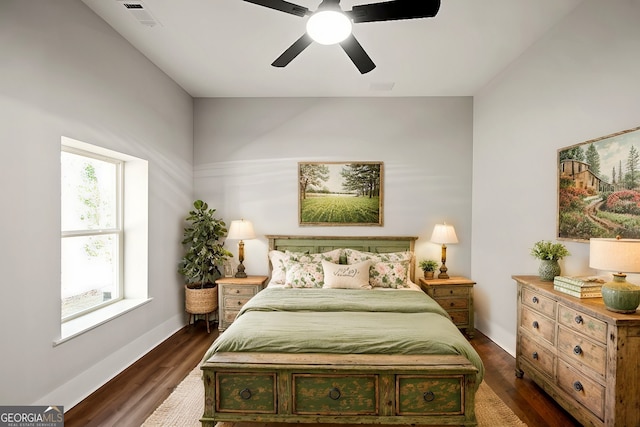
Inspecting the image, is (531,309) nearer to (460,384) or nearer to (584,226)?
(584,226)

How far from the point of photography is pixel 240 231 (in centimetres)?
413

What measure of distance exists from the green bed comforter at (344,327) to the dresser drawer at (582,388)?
633mm

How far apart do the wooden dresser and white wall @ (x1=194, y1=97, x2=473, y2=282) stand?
172 centimetres

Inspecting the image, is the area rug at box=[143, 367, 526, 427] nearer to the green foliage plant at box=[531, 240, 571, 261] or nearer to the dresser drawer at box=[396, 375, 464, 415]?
the dresser drawer at box=[396, 375, 464, 415]

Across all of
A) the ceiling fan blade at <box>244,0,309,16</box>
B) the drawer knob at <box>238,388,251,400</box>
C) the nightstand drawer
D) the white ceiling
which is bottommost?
the drawer knob at <box>238,388,251,400</box>

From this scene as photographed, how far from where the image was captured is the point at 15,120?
2031 millimetres

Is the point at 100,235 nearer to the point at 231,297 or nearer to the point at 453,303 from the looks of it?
the point at 231,297

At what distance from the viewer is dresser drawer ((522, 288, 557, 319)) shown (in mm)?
2484

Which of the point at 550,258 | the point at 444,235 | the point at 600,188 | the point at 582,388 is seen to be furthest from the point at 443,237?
the point at 582,388

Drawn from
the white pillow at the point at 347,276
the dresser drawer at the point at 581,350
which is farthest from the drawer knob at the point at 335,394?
the dresser drawer at the point at 581,350

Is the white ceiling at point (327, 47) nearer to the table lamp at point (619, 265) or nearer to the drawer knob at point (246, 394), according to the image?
the table lamp at point (619, 265)

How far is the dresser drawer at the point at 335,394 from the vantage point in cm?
212

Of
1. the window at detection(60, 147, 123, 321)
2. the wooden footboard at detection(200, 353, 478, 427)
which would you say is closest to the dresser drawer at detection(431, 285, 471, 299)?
the wooden footboard at detection(200, 353, 478, 427)

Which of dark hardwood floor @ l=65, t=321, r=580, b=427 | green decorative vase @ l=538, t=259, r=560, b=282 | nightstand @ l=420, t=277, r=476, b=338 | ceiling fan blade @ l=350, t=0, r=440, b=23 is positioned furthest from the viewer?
nightstand @ l=420, t=277, r=476, b=338
